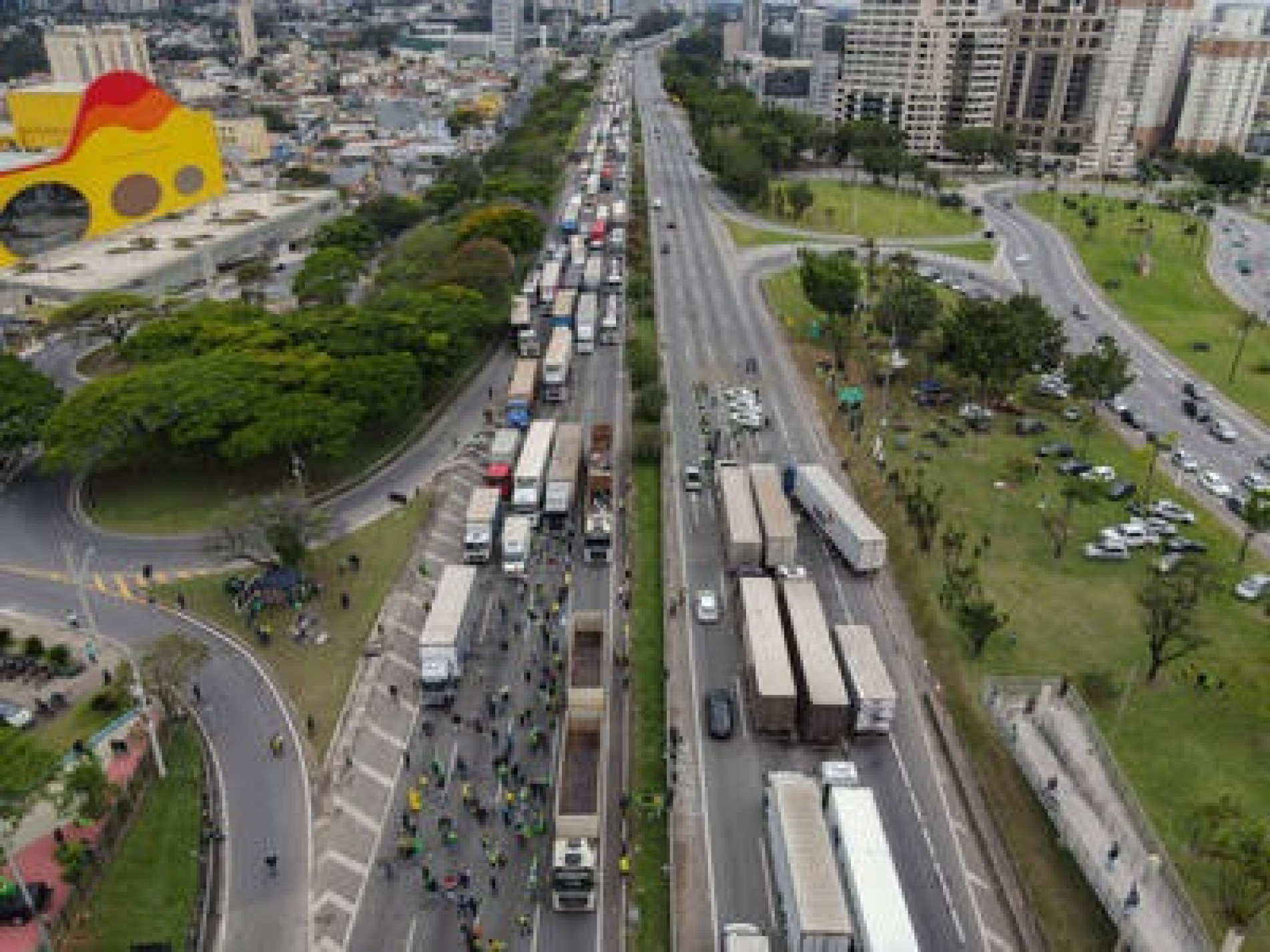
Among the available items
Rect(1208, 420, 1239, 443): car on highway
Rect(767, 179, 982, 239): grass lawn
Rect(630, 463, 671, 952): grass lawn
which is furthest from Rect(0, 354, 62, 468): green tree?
Rect(767, 179, 982, 239): grass lawn

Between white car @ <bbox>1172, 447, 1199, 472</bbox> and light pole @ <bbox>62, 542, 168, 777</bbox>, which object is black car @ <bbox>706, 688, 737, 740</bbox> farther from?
white car @ <bbox>1172, 447, 1199, 472</bbox>

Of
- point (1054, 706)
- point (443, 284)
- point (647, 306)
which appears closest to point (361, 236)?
point (443, 284)

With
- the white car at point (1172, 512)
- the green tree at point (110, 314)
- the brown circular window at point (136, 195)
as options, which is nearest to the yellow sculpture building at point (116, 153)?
the brown circular window at point (136, 195)

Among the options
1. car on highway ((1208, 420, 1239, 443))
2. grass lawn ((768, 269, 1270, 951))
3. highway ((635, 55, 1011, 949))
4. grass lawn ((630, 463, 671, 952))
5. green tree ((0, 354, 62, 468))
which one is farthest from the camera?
car on highway ((1208, 420, 1239, 443))

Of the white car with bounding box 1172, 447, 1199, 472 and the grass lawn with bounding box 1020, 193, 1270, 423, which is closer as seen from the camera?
the white car with bounding box 1172, 447, 1199, 472

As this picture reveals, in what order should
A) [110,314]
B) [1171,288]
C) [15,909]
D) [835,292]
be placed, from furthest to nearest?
[1171,288]
[835,292]
[110,314]
[15,909]

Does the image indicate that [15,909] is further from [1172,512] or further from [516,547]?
[1172,512]

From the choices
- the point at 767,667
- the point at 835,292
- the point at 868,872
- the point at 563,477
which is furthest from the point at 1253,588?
the point at 835,292

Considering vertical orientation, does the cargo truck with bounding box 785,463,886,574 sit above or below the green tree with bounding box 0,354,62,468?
below
